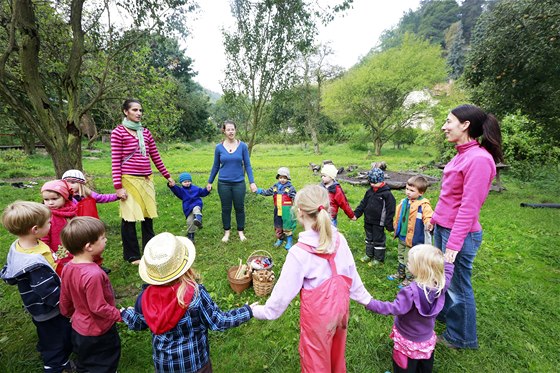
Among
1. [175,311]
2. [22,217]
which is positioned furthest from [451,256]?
[22,217]

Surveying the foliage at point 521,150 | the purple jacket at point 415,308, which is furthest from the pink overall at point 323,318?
the foliage at point 521,150

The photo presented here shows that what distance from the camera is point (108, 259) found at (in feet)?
15.1

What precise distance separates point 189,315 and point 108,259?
368 cm

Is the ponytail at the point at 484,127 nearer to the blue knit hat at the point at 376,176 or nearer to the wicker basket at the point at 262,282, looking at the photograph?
the blue knit hat at the point at 376,176

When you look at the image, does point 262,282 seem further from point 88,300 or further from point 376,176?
point 376,176

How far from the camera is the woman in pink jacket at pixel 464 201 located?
2.37 meters

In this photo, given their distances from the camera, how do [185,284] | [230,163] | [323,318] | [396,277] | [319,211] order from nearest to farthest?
[185,284], [323,318], [319,211], [396,277], [230,163]

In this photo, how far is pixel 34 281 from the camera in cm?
223

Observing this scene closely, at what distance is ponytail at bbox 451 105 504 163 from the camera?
2.40 m

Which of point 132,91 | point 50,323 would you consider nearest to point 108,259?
point 50,323

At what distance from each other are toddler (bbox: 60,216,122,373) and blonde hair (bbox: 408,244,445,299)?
7.76ft

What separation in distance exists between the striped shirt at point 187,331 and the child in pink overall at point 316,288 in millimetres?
242

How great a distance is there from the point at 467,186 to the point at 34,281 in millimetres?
3745

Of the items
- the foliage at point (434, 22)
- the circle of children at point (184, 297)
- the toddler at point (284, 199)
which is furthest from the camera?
the foliage at point (434, 22)
